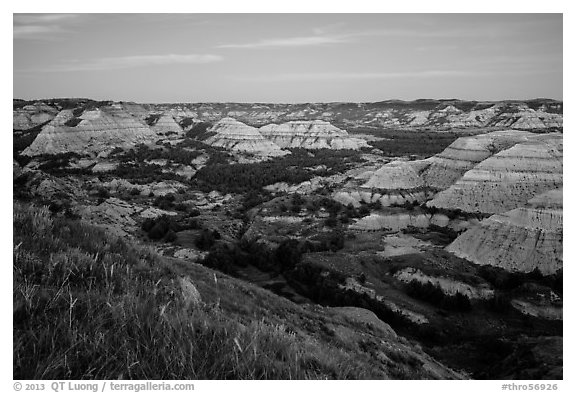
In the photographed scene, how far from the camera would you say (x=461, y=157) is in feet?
211

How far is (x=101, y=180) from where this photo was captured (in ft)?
220

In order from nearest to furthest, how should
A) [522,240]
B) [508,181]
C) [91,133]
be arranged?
[522,240] < [508,181] < [91,133]

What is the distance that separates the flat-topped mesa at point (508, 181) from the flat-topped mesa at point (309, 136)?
2508 inches

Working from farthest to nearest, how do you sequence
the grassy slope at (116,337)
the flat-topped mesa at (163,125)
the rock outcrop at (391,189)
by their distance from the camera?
1. the flat-topped mesa at (163,125)
2. the rock outcrop at (391,189)
3. the grassy slope at (116,337)

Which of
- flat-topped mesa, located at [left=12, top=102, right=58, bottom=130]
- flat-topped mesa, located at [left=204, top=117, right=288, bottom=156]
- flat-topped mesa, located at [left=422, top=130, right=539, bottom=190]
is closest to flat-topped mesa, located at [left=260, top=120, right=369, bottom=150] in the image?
flat-topped mesa, located at [left=204, top=117, right=288, bottom=156]

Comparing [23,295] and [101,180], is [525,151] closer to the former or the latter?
[23,295]

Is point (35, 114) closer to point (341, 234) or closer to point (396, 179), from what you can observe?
point (396, 179)

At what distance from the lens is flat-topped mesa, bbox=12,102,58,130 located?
97825 mm

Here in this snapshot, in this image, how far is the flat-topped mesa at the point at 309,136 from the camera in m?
117

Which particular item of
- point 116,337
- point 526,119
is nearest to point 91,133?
point 116,337

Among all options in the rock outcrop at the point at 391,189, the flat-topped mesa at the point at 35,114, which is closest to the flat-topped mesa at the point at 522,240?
the rock outcrop at the point at 391,189

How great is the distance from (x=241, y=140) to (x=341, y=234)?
7032cm

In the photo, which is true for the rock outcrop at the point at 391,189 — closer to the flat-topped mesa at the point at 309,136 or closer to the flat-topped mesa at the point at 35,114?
the flat-topped mesa at the point at 309,136
